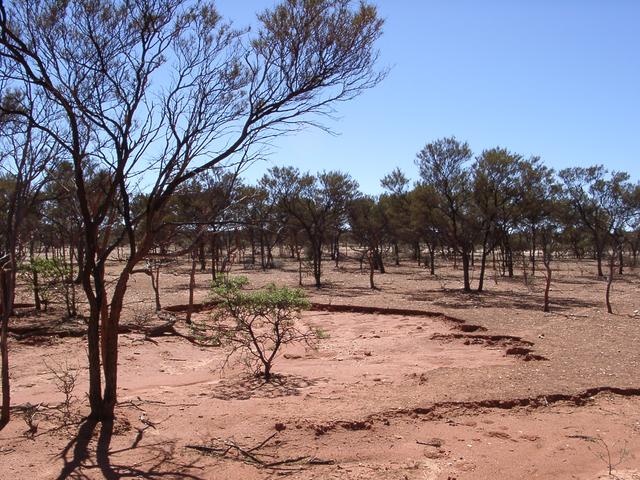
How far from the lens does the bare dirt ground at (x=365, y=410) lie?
6.09m

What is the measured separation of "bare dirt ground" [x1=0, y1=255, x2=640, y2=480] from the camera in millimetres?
6090

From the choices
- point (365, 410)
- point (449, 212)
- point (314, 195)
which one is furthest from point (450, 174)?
point (365, 410)

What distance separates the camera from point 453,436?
274 inches

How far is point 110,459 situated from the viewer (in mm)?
6090

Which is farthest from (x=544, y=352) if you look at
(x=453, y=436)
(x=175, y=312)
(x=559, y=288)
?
(x=559, y=288)

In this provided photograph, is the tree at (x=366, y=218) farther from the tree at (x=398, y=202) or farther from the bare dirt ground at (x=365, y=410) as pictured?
the bare dirt ground at (x=365, y=410)

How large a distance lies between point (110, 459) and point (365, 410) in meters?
3.26

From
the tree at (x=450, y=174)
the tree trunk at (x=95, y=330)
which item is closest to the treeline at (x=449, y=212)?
the tree at (x=450, y=174)

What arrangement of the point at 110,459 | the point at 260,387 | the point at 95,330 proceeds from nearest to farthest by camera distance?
1. the point at 110,459
2. the point at 95,330
3. the point at 260,387

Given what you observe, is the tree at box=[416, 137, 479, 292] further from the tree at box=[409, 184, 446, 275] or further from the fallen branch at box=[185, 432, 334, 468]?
the fallen branch at box=[185, 432, 334, 468]

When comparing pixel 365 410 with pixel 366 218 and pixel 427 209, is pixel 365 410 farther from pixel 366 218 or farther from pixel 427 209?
pixel 366 218

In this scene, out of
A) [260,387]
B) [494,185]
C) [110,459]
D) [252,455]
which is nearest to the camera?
[110,459]

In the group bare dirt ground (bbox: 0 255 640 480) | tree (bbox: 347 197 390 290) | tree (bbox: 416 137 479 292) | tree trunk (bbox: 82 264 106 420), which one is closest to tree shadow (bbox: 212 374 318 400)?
bare dirt ground (bbox: 0 255 640 480)

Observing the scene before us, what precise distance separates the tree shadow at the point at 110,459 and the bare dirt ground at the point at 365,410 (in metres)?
0.02
